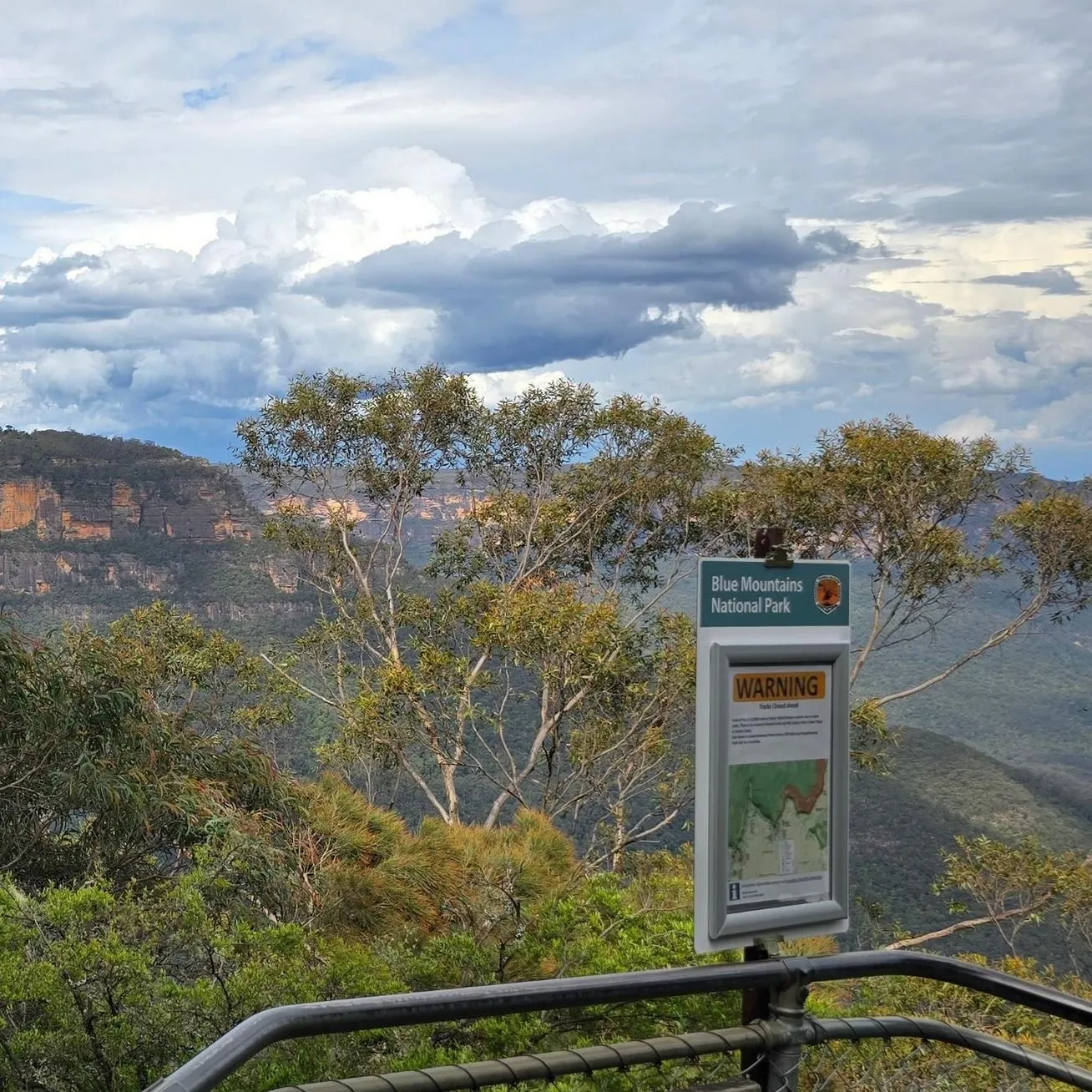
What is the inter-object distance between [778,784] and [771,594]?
0.27 metres

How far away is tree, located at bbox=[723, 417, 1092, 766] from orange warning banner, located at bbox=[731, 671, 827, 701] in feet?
34.2

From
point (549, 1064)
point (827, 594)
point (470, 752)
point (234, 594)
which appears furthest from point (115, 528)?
point (549, 1064)

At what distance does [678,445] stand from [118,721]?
8049 millimetres

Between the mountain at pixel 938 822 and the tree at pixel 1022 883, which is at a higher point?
the tree at pixel 1022 883

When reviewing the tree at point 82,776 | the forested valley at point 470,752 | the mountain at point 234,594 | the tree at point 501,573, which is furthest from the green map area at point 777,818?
the mountain at point 234,594

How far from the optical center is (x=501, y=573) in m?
14.5

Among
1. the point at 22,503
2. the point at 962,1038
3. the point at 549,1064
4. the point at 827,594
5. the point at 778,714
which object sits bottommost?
the point at 962,1038

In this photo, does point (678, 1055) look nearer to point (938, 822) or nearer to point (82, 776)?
point (82, 776)

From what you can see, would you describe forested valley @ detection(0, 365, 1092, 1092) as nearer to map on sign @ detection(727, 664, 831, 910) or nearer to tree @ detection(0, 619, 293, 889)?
tree @ detection(0, 619, 293, 889)

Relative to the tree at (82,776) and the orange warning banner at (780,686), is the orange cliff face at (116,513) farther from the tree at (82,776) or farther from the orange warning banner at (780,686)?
the orange warning banner at (780,686)

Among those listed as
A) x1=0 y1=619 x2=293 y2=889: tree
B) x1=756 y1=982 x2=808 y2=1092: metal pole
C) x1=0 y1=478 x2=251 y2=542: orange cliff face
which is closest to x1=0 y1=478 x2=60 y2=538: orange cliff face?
x1=0 y1=478 x2=251 y2=542: orange cliff face

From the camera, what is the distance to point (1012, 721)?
31.5m

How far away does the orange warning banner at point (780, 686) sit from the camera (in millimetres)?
1808

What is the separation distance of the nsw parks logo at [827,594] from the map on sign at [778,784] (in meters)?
0.09
